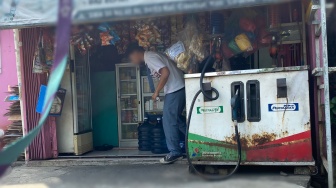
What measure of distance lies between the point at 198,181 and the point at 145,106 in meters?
2.60

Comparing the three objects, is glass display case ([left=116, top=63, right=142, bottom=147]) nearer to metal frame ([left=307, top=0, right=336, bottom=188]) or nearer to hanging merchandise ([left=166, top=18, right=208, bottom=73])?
hanging merchandise ([left=166, top=18, right=208, bottom=73])

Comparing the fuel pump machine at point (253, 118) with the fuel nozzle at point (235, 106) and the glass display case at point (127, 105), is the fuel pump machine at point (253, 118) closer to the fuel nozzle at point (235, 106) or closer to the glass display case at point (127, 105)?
the fuel nozzle at point (235, 106)

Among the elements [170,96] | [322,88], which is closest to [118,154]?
[170,96]

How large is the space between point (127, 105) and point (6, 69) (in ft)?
8.37

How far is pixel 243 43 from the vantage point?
5.71m

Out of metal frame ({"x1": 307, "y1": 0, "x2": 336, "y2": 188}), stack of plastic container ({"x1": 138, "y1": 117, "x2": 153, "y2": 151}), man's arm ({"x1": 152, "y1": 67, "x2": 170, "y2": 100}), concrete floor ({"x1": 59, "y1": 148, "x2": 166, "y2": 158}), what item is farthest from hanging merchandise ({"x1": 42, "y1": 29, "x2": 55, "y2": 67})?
metal frame ({"x1": 307, "y1": 0, "x2": 336, "y2": 188})

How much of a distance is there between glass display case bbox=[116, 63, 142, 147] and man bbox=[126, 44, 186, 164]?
1.43 meters

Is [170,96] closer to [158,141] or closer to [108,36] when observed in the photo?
[158,141]

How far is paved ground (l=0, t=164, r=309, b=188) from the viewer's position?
5012 mm

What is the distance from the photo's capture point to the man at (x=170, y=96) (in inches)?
237

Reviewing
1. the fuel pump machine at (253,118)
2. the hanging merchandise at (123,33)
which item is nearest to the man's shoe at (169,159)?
the fuel pump machine at (253,118)

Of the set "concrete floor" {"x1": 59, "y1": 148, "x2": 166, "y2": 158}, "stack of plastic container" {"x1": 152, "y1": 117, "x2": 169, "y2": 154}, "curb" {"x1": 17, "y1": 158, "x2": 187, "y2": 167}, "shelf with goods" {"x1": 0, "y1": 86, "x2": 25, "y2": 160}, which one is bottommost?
"curb" {"x1": 17, "y1": 158, "x2": 187, "y2": 167}

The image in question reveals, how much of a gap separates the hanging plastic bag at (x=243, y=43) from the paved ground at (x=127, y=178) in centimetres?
177

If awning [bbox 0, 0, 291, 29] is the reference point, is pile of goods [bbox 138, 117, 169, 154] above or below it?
below
